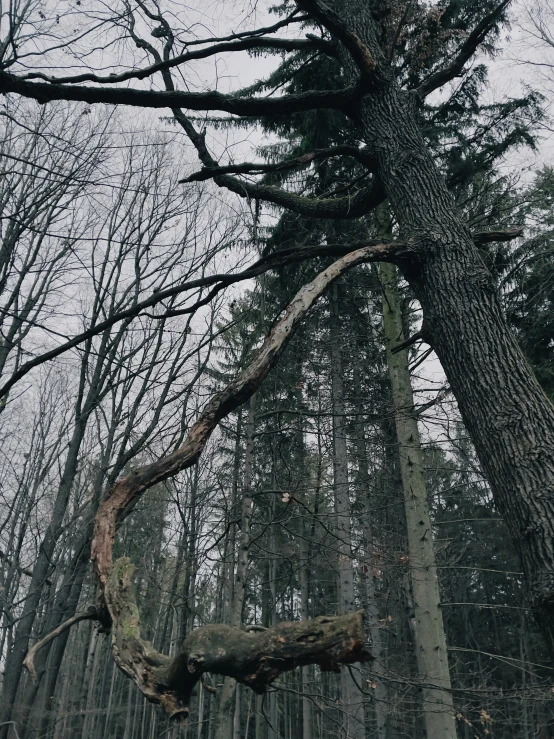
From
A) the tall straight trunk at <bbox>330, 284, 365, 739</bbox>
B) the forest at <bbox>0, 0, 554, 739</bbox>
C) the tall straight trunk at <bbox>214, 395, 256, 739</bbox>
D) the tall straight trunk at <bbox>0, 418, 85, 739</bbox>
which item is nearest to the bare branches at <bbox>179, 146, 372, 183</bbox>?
the forest at <bbox>0, 0, 554, 739</bbox>

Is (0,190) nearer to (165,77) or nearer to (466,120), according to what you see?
(165,77)

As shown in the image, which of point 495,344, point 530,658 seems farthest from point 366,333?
point 530,658

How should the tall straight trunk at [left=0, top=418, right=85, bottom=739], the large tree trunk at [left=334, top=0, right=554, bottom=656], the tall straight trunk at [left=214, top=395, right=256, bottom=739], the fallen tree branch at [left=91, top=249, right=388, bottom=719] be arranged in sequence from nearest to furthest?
1. the fallen tree branch at [left=91, top=249, right=388, bottom=719]
2. the large tree trunk at [left=334, top=0, right=554, bottom=656]
3. the tall straight trunk at [left=214, top=395, right=256, bottom=739]
4. the tall straight trunk at [left=0, top=418, right=85, bottom=739]

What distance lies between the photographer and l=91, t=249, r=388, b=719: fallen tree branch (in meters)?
1.21

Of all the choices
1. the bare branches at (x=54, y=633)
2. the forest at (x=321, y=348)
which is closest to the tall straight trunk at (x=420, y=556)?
the forest at (x=321, y=348)

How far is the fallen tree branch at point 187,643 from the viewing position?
3.95 ft

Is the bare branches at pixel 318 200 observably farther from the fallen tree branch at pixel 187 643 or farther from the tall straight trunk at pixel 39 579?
the tall straight trunk at pixel 39 579

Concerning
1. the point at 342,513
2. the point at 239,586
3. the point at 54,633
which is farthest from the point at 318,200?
the point at 342,513

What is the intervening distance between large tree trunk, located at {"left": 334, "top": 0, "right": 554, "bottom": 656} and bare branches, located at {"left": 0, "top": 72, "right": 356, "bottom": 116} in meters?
0.43

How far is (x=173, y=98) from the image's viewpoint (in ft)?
9.50

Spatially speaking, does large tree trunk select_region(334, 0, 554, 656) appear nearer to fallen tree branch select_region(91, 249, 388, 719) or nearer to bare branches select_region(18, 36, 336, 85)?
bare branches select_region(18, 36, 336, 85)

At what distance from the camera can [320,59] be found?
8016mm

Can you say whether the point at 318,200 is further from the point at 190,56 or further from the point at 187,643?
the point at 187,643

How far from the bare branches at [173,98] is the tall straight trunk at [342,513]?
15.8ft
